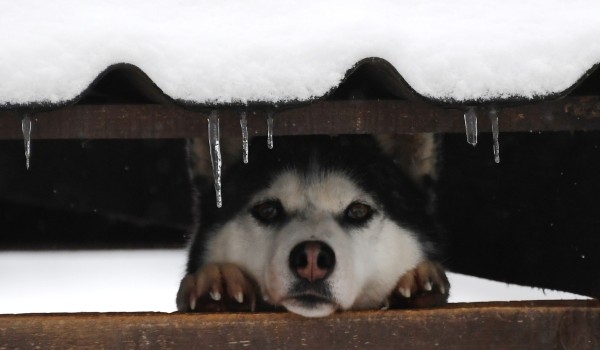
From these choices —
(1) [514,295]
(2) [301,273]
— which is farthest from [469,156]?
(2) [301,273]

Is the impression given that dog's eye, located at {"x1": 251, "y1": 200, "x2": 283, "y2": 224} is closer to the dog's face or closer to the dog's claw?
the dog's face

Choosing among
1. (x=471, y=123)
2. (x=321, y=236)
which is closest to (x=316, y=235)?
(x=321, y=236)

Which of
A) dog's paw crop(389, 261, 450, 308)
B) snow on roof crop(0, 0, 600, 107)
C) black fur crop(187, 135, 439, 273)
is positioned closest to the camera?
snow on roof crop(0, 0, 600, 107)

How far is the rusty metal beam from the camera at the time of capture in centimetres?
270

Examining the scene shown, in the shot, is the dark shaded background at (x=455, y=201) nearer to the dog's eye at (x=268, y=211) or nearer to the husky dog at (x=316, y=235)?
the husky dog at (x=316, y=235)

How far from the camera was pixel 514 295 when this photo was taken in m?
4.81

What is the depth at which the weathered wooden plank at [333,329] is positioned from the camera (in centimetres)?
294

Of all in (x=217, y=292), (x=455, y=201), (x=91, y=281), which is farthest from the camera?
(x=91, y=281)

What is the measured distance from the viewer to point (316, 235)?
336 centimetres

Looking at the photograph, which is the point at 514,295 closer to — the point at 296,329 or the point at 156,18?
the point at 296,329

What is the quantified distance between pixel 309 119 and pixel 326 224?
0.87 m

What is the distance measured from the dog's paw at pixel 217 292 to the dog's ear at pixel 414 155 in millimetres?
1131

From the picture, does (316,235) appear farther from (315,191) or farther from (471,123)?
(471,123)

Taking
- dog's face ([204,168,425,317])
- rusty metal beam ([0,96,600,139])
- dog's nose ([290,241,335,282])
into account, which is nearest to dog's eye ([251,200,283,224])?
dog's face ([204,168,425,317])
